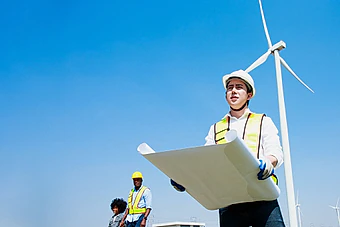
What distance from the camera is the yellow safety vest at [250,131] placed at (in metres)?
2.75

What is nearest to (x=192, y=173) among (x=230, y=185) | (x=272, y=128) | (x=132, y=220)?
(x=230, y=185)

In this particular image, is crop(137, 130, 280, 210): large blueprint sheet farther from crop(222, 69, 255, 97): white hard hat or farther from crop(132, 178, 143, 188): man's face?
crop(132, 178, 143, 188): man's face

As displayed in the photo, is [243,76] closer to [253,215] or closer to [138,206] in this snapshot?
[253,215]

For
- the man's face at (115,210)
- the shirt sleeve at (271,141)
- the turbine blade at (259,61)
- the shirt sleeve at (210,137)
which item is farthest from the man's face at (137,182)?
the shirt sleeve at (271,141)

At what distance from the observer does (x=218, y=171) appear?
Result: 93.0 inches

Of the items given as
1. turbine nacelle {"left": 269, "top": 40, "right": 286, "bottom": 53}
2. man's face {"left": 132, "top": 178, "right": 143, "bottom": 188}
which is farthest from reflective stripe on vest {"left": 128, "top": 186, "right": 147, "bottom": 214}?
turbine nacelle {"left": 269, "top": 40, "right": 286, "bottom": 53}

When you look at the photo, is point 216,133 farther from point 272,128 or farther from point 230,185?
point 230,185

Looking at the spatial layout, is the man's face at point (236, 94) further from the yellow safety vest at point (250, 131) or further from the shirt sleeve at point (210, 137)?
the shirt sleeve at point (210, 137)

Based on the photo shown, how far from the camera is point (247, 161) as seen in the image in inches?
88.5

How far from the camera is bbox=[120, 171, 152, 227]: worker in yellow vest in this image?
7922 millimetres

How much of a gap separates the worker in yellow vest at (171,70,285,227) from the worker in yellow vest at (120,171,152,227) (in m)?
5.19

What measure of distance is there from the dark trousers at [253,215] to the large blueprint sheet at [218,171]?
8cm

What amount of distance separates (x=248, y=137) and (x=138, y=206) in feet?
18.2

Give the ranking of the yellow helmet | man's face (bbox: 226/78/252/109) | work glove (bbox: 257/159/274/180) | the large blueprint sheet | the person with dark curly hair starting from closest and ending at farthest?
1. the large blueprint sheet
2. work glove (bbox: 257/159/274/180)
3. man's face (bbox: 226/78/252/109)
4. the yellow helmet
5. the person with dark curly hair
